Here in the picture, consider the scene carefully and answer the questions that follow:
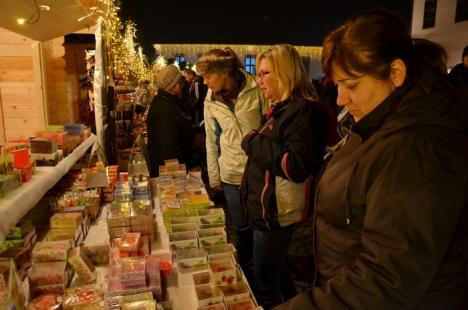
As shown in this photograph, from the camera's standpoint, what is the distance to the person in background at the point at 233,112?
2957mm

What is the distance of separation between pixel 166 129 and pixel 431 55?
3199 mm

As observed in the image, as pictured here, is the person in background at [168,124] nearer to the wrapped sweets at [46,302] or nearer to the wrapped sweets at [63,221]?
the wrapped sweets at [63,221]

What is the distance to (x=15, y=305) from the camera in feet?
5.18

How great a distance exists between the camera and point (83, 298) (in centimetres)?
182

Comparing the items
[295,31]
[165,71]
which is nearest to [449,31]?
[295,31]

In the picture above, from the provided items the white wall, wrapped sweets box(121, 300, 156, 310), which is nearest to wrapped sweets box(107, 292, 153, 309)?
wrapped sweets box(121, 300, 156, 310)

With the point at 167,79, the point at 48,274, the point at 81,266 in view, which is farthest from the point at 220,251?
the point at 167,79

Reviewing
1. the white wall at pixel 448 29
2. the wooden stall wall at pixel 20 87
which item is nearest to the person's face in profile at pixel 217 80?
the wooden stall wall at pixel 20 87

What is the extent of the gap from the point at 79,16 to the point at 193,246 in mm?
3232

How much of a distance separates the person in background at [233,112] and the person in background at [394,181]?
5.75 feet

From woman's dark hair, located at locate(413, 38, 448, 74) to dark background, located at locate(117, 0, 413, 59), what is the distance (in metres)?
31.0

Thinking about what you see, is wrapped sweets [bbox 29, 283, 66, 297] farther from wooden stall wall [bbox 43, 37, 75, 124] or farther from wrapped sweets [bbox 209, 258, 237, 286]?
wooden stall wall [bbox 43, 37, 75, 124]

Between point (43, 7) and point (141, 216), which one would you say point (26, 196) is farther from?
point (43, 7)

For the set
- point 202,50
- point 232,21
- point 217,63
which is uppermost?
point 232,21
